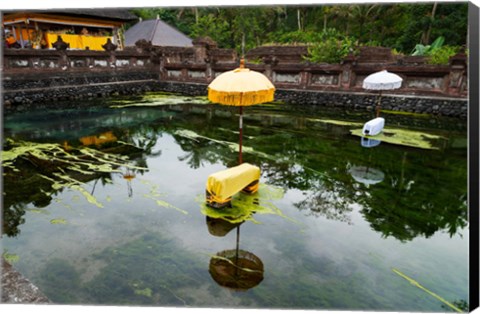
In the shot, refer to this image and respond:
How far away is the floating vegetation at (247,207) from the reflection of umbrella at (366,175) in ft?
5.78

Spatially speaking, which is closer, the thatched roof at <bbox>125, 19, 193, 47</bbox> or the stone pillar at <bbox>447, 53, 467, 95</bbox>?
the stone pillar at <bbox>447, 53, 467, 95</bbox>

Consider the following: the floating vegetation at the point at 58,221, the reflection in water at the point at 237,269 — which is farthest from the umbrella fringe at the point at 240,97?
the floating vegetation at the point at 58,221

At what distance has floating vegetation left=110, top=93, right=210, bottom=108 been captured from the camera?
49.7 ft

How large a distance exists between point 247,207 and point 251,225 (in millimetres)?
549

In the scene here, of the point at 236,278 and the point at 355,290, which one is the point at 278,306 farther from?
the point at 355,290

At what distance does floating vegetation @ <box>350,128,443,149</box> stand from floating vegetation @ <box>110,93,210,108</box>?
28.3 ft

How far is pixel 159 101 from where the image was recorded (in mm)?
15961

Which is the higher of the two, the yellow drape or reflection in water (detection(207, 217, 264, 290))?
the yellow drape

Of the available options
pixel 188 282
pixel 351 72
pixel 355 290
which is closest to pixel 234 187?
pixel 188 282

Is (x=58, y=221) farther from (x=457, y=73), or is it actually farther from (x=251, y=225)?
(x=457, y=73)

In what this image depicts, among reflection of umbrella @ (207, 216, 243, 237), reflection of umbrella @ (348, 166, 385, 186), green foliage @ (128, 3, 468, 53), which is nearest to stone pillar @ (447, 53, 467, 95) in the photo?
reflection of umbrella @ (348, 166, 385, 186)

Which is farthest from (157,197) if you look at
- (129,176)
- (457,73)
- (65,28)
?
(65,28)

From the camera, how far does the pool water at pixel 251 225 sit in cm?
341

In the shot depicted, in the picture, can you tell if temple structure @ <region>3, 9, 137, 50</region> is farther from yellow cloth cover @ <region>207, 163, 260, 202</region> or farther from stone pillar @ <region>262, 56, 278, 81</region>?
yellow cloth cover @ <region>207, 163, 260, 202</region>
